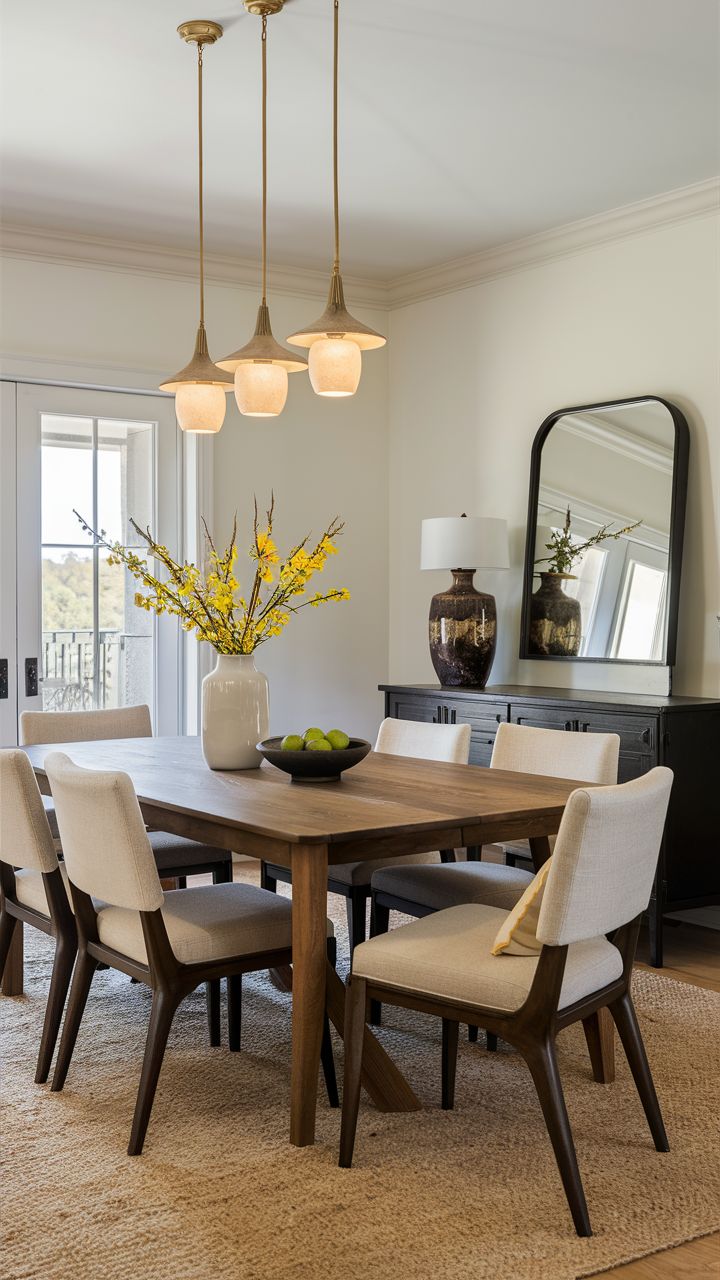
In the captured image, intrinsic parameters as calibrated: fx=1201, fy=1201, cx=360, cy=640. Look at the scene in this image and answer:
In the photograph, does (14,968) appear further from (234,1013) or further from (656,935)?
(656,935)

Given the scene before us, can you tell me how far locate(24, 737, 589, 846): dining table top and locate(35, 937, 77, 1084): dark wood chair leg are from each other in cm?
44

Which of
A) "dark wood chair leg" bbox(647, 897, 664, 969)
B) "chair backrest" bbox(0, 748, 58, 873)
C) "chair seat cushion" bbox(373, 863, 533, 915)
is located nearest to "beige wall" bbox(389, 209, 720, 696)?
"dark wood chair leg" bbox(647, 897, 664, 969)

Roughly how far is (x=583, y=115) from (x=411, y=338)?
216 centimetres

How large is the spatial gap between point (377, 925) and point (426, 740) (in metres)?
0.67

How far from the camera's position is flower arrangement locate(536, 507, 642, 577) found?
4965 millimetres

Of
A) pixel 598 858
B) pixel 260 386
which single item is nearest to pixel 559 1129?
pixel 598 858

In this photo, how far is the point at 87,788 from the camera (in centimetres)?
259

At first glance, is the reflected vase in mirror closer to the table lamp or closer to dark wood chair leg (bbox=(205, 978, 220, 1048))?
the table lamp

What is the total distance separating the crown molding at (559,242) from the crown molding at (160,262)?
299 millimetres

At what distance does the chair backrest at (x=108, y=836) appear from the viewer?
2.53 metres

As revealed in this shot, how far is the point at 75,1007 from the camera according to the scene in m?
2.88

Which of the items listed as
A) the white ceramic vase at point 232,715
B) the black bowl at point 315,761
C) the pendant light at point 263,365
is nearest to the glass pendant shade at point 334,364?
the pendant light at point 263,365

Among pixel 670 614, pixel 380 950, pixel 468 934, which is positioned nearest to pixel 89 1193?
pixel 380 950

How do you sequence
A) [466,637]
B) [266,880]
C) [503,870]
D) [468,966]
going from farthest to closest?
[466,637] → [266,880] → [503,870] → [468,966]
